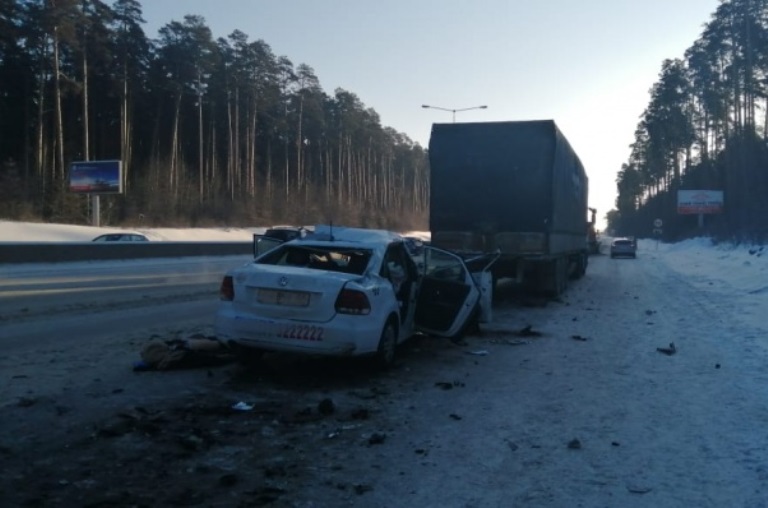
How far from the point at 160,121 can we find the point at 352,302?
66026 mm

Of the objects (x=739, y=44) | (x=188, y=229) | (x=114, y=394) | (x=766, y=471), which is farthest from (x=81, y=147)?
(x=766, y=471)

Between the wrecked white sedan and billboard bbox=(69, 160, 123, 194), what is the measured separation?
42.3 m

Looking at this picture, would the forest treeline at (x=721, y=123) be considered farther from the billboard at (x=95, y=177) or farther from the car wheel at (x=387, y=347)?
the billboard at (x=95, y=177)

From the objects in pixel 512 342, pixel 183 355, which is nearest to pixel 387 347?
pixel 183 355

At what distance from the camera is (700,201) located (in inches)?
2512

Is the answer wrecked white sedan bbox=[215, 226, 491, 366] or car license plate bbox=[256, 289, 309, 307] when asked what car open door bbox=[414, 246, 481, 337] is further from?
car license plate bbox=[256, 289, 309, 307]

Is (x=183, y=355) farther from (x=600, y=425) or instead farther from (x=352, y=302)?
(x=600, y=425)

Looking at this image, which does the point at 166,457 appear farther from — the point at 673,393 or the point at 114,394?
the point at 673,393

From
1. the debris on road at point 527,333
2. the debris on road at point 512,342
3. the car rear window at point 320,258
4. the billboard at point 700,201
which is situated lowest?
the debris on road at point 512,342

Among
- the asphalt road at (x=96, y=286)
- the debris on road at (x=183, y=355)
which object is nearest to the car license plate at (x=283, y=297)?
the debris on road at (x=183, y=355)

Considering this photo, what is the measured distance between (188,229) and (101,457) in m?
55.6

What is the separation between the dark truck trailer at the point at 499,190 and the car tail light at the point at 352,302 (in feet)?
27.4

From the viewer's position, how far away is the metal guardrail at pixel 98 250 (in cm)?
2441

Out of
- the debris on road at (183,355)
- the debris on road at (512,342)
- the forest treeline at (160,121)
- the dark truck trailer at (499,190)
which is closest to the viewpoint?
the debris on road at (183,355)
